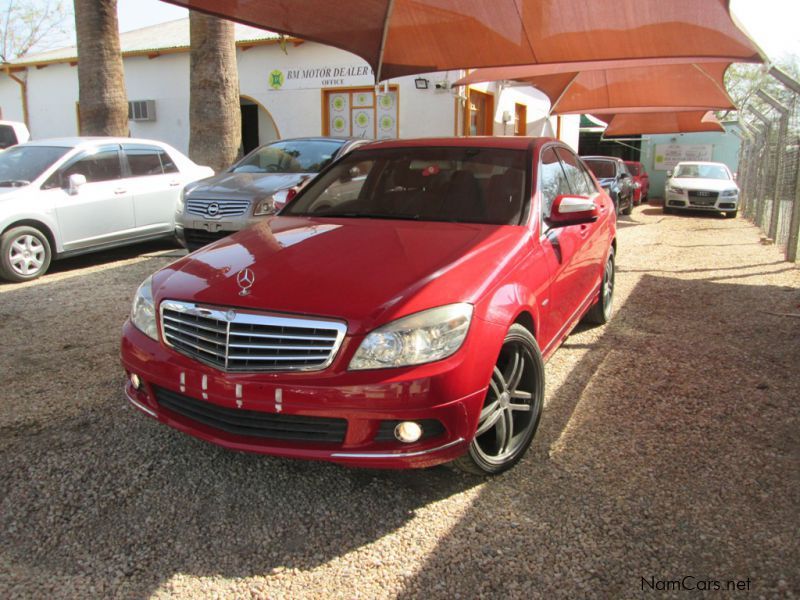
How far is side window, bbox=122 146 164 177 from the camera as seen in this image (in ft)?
28.1

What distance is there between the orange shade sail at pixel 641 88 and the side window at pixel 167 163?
7030 millimetres

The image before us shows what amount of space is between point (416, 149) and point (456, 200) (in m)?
0.68

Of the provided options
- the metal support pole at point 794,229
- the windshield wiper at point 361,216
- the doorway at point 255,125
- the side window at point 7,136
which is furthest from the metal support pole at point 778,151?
the side window at point 7,136

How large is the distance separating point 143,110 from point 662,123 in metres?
15.0

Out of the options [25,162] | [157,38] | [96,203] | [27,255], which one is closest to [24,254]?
[27,255]

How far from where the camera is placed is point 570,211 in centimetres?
363

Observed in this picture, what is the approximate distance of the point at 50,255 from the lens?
760 cm

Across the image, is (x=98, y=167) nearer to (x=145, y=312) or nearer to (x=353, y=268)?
(x=145, y=312)

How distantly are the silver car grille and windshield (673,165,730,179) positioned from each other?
1516cm

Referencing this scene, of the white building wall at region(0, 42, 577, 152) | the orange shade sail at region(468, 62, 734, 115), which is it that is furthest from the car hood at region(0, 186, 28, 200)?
the white building wall at region(0, 42, 577, 152)

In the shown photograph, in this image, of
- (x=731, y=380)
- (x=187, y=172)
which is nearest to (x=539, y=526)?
(x=731, y=380)

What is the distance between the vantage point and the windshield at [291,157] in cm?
872

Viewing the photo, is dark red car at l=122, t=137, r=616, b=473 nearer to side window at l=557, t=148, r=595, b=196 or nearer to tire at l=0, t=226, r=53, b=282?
side window at l=557, t=148, r=595, b=196

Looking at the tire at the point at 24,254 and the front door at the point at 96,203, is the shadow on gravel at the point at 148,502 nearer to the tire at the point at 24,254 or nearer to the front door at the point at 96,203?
the tire at the point at 24,254
